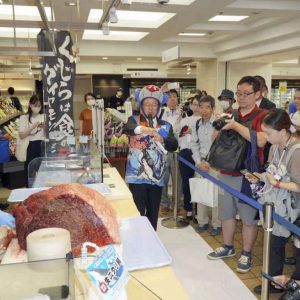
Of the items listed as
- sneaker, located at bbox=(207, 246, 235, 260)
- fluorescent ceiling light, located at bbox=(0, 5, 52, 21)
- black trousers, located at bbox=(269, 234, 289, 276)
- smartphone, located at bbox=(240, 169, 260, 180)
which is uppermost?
fluorescent ceiling light, located at bbox=(0, 5, 52, 21)

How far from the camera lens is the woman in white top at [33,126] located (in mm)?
4676

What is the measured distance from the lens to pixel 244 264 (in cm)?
297

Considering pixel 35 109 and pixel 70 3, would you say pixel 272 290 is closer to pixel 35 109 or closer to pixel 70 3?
pixel 35 109

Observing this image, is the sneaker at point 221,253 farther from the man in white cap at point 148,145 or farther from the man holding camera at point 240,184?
the man in white cap at point 148,145

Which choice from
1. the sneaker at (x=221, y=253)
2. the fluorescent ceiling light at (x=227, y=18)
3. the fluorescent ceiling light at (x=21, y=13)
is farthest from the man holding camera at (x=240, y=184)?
the fluorescent ceiling light at (x=21, y=13)

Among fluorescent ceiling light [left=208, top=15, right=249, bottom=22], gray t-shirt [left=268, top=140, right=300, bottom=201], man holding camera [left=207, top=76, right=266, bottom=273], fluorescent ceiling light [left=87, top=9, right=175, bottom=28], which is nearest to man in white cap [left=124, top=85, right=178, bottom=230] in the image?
man holding camera [left=207, top=76, right=266, bottom=273]

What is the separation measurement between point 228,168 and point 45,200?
69.8 inches

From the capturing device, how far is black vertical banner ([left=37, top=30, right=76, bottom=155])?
3.86 metres

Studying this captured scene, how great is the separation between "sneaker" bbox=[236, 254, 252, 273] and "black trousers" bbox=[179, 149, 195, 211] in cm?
135

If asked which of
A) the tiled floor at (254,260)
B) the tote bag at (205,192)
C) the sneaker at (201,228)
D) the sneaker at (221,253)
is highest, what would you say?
the tote bag at (205,192)

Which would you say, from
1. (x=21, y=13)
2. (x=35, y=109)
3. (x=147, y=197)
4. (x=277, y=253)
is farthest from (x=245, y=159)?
(x=21, y=13)

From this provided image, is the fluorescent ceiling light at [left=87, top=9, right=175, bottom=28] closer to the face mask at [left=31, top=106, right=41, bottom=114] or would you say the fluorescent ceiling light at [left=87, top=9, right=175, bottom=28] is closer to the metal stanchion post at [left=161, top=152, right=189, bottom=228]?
the face mask at [left=31, top=106, right=41, bottom=114]

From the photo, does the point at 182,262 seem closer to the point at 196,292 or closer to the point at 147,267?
the point at 196,292

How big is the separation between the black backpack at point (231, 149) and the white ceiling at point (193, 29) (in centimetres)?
139
